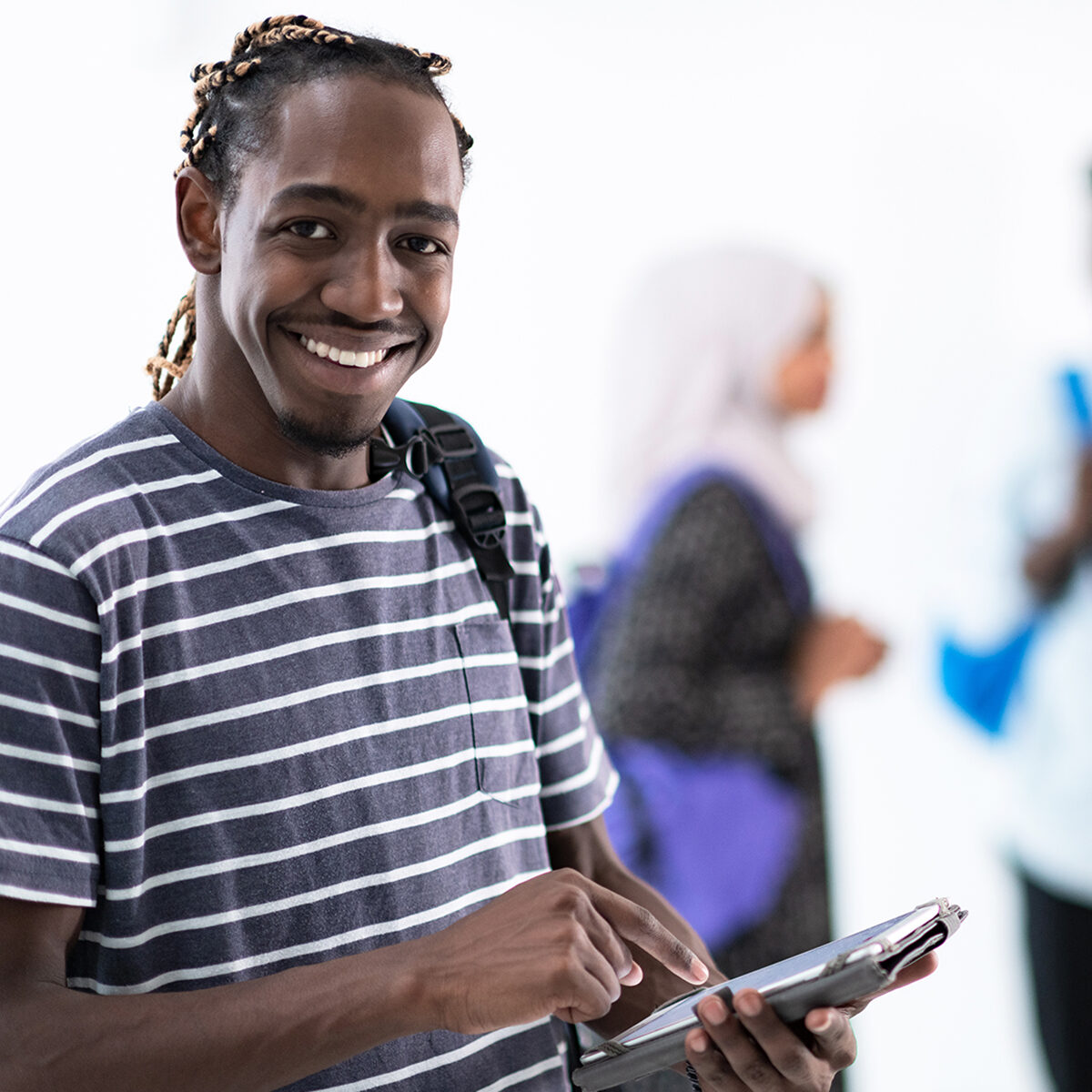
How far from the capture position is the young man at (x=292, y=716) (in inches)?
31.8

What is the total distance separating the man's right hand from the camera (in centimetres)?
81

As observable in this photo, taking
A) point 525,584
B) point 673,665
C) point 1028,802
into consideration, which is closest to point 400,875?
point 525,584

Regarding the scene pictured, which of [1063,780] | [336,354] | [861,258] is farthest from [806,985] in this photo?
[861,258]

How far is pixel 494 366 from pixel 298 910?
1.89 metres

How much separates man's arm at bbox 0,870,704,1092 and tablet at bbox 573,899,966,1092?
0.06m

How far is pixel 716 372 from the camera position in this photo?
2359mm

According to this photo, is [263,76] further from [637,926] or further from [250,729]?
[637,926]

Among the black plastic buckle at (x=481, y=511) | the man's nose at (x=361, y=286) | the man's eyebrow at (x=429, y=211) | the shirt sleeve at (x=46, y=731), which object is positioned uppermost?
the man's eyebrow at (x=429, y=211)

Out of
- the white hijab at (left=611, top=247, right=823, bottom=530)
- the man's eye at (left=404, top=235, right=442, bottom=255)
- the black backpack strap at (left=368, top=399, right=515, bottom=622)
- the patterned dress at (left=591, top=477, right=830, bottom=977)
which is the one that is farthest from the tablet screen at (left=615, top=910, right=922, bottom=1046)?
the white hijab at (left=611, top=247, right=823, bottom=530)

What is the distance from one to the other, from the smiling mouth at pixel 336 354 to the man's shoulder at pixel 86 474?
123 millimetres

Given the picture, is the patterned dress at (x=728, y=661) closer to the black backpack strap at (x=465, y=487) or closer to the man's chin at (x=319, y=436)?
the black backpack strap at (x=465, y=487)

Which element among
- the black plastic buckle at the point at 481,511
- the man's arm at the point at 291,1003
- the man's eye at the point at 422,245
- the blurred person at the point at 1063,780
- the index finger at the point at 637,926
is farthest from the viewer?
the blurred person at the point at 1063,780

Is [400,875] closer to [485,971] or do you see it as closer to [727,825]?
[485,971]

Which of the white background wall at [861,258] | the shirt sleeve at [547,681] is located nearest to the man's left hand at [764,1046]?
the shirt sleeve at [547,681]
